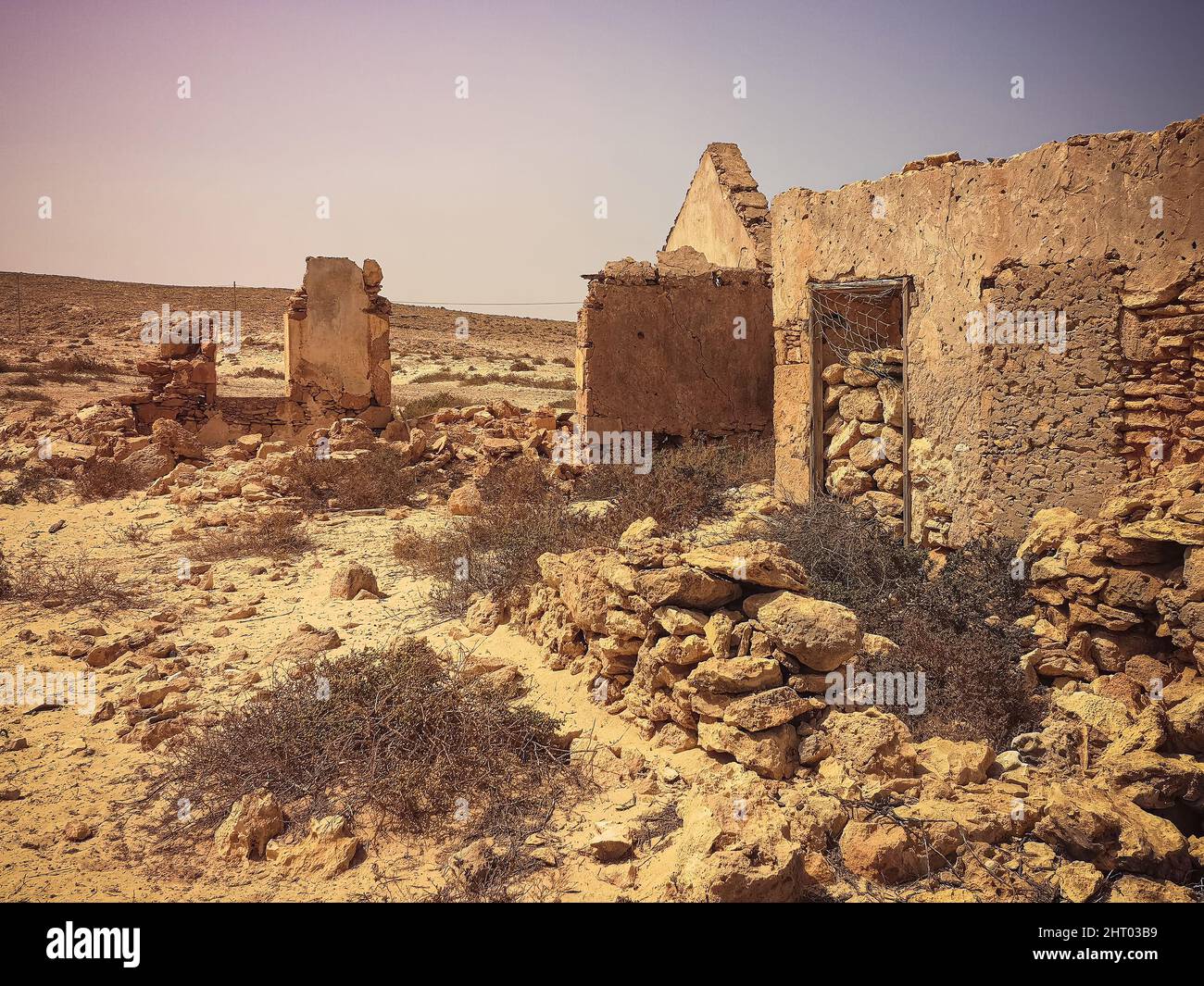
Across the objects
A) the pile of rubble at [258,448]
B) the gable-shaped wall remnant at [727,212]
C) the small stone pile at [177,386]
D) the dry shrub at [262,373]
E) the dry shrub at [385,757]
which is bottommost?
the dry shrub at [385,757]

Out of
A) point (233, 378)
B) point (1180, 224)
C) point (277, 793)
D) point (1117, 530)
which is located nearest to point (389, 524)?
point (277, 793)

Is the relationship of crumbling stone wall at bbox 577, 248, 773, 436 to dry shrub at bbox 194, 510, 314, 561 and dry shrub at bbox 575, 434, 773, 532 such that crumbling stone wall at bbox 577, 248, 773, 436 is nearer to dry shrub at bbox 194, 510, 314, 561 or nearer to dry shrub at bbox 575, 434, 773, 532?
dry shrub at bbox 575, 434, 773, 532

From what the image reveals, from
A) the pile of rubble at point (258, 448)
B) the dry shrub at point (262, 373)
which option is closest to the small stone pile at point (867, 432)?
the pile of rubble at point (258, 448)

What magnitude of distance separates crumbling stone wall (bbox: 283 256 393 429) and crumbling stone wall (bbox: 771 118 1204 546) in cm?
778

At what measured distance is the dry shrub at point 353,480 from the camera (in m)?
9.89

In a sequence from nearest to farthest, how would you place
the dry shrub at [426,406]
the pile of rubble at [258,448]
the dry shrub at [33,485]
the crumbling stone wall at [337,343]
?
the dry shrub at [33,485]
the pile of rubble at [258,448]
the crumbling stone wall at [337,343]
the dry shrub at [426,406]

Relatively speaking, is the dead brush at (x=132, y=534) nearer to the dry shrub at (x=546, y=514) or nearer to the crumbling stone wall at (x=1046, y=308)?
the dry shrub at (x=546, y=514)

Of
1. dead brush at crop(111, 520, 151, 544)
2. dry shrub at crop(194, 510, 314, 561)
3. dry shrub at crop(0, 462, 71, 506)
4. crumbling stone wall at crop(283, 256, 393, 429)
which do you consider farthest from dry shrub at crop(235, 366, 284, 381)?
dry shrub at crop(194, 510, 314, 561)

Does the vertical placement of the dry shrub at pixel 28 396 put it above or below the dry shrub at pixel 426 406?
above

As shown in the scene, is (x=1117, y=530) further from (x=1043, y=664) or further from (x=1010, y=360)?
(x=1010, y=360)

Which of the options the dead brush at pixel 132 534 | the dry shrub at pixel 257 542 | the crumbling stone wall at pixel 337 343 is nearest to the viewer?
the dry shrub at pixel 257 542

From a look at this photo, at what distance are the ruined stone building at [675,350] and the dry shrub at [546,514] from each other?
482 mm

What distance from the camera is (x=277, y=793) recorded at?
407 centimetres
